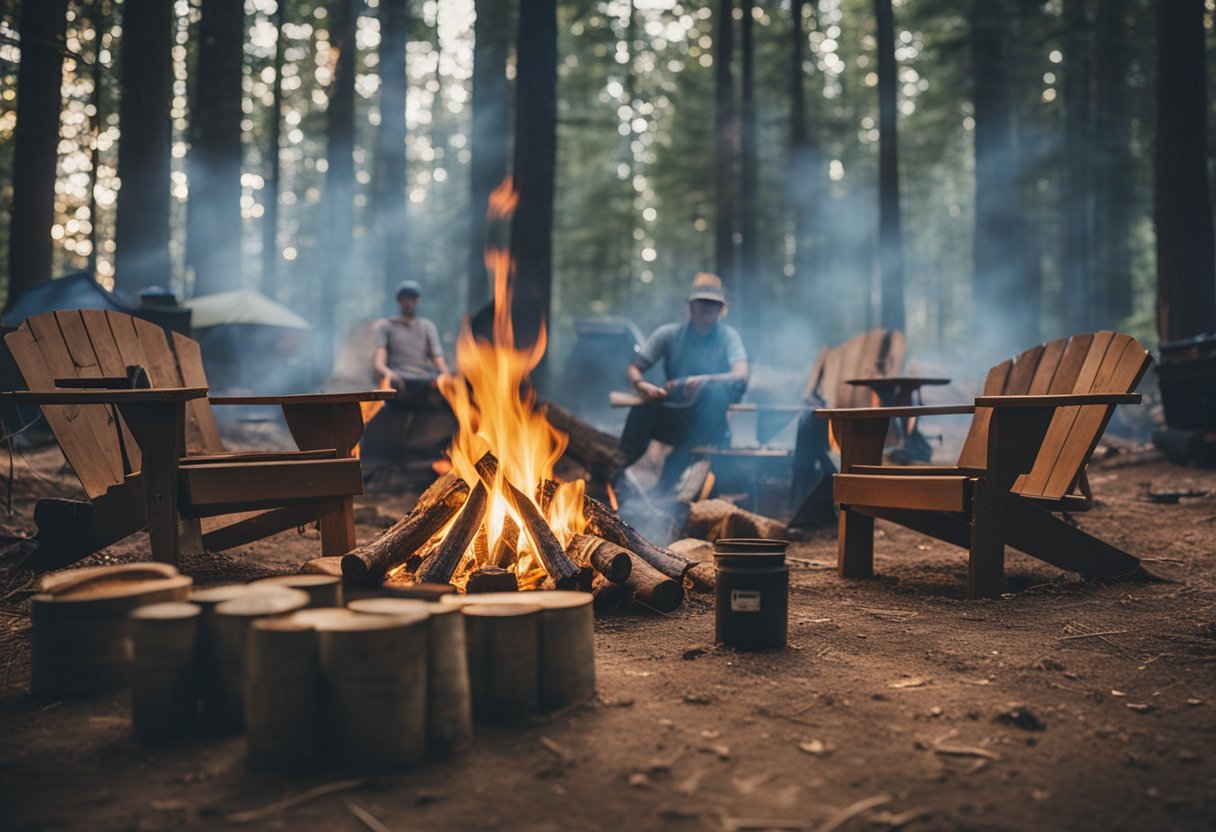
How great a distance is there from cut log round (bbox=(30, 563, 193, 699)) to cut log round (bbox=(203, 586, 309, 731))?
29 centimetres

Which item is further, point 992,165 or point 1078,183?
point 1078,183

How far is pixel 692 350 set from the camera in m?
6.68

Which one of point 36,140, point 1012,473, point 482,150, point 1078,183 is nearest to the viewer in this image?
point 1012,473

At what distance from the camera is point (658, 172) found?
2578 cm

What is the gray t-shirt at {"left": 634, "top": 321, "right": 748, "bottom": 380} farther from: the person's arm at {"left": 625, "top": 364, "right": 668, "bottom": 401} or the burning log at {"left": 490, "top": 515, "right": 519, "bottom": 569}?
the burning log at {"left": 490, "top": 515, "right": 519, "bottom": 569}

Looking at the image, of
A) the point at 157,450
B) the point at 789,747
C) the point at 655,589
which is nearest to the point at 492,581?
the point at 655,589

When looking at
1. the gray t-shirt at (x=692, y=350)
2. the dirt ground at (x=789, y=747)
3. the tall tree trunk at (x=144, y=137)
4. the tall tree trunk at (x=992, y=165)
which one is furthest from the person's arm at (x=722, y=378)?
the tall tree trunk at (x=992, y=165)

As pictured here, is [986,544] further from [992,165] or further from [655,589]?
[992,165]

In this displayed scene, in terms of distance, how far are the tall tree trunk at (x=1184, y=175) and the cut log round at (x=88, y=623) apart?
8575 mm

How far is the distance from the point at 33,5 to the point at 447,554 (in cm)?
846

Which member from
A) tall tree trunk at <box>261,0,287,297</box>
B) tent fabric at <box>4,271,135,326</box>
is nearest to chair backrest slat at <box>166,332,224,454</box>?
tent fabric at <box>4,271,135,326</box>

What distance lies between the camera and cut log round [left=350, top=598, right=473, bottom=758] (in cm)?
201

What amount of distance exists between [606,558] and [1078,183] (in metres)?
19.8

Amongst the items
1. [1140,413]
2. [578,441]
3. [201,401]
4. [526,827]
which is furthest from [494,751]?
[1140,413]
